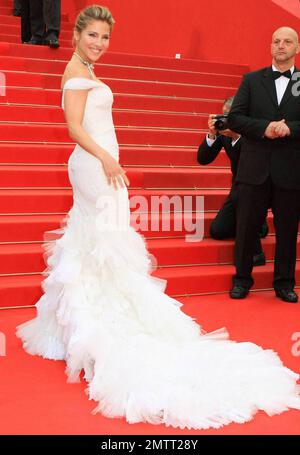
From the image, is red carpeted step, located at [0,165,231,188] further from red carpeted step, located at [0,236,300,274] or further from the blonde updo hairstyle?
the blonde updo hairstyle

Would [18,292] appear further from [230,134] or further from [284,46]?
[284,46]

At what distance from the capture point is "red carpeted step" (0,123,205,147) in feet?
16.0

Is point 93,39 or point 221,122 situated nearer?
point 93,39

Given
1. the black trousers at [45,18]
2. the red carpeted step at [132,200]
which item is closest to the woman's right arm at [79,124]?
the red carpeted step at [132,200]

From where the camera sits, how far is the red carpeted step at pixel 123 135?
16.0ft

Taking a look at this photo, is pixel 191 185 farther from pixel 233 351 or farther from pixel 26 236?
pixel 233 351

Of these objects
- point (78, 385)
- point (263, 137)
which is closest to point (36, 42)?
point (263, 137)

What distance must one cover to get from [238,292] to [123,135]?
203 centimetres

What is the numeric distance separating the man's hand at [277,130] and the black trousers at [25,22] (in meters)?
4.15

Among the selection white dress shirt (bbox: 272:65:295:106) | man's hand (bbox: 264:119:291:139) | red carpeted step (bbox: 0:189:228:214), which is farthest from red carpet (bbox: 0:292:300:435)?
white dress shirt (bbox: 272:65:295:106)

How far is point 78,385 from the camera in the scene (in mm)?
2549

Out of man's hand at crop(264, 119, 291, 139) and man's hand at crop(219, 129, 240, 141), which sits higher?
man's hand at crop(264, 119, 291, 139)

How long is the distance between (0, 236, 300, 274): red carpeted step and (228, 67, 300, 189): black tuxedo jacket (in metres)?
0.70
